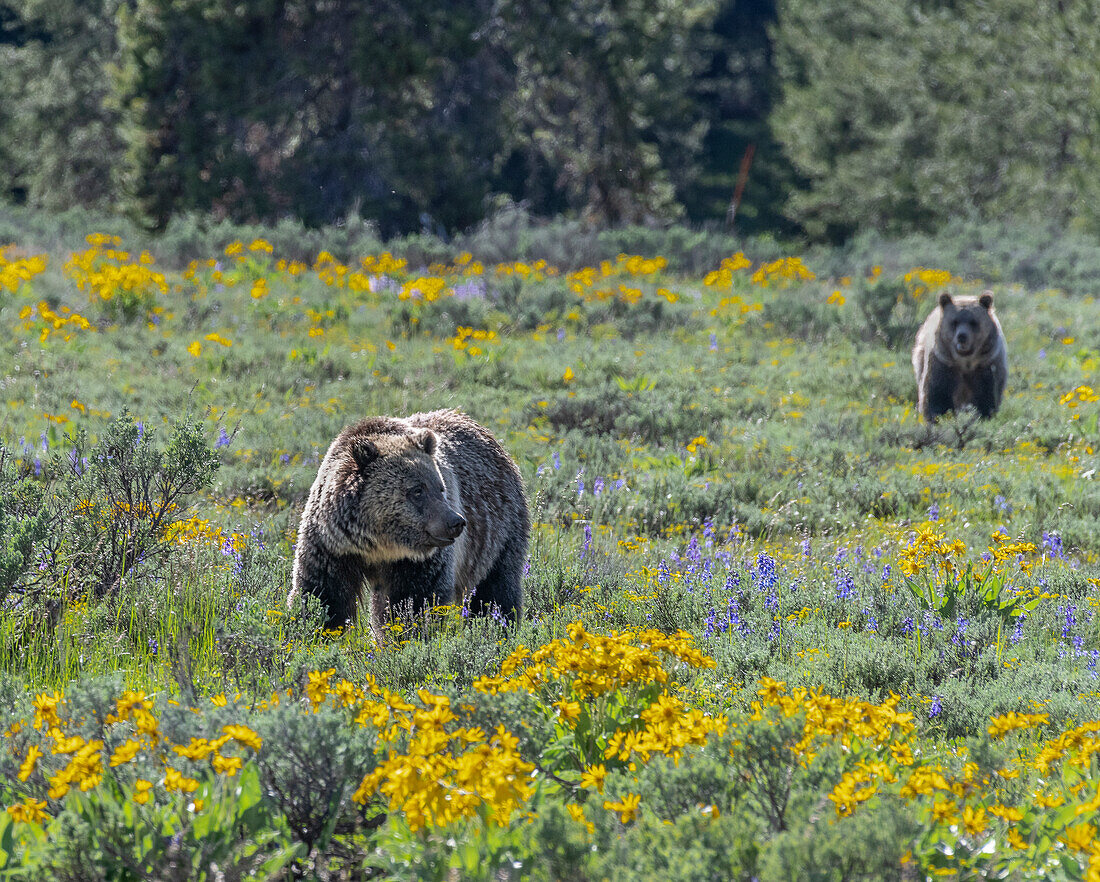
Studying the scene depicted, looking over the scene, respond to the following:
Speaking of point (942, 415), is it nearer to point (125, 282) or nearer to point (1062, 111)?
point (125, 282)

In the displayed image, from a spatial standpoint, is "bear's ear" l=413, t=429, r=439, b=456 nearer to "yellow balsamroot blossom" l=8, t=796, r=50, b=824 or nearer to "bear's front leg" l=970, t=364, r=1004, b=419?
"yellow balsamroot blossom" l=8, t=796, r=50, b=824

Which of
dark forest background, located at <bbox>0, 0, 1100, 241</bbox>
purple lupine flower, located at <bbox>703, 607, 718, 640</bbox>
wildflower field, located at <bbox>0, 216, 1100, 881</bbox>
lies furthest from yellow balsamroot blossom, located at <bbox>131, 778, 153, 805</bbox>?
dark forest background, located at <bbox>0, 0, 1100, 241</bbox>

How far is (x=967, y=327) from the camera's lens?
9.85 m

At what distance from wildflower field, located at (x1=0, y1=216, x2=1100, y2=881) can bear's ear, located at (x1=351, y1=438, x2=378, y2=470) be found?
74 centimetres

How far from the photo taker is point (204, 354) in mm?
10070

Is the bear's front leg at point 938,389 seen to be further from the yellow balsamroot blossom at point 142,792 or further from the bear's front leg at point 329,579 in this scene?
the yellow balsamroot blossom at point 142,792

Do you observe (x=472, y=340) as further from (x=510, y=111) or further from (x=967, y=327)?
(x=510, y=111)

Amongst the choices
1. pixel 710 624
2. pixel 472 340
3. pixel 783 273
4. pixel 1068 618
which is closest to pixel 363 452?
pixel 710 624

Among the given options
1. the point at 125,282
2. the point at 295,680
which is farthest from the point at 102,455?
the point at 125,282

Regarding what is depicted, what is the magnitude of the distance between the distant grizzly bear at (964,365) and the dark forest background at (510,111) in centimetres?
1114

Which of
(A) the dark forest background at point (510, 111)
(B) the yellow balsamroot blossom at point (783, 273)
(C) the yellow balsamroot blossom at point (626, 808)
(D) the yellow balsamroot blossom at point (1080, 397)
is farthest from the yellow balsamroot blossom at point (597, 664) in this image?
(A) the dark forest background at point (510, 111)

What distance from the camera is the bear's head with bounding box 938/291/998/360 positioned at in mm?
9750

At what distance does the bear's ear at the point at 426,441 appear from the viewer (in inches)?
188

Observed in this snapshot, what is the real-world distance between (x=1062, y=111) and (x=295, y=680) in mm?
26130
